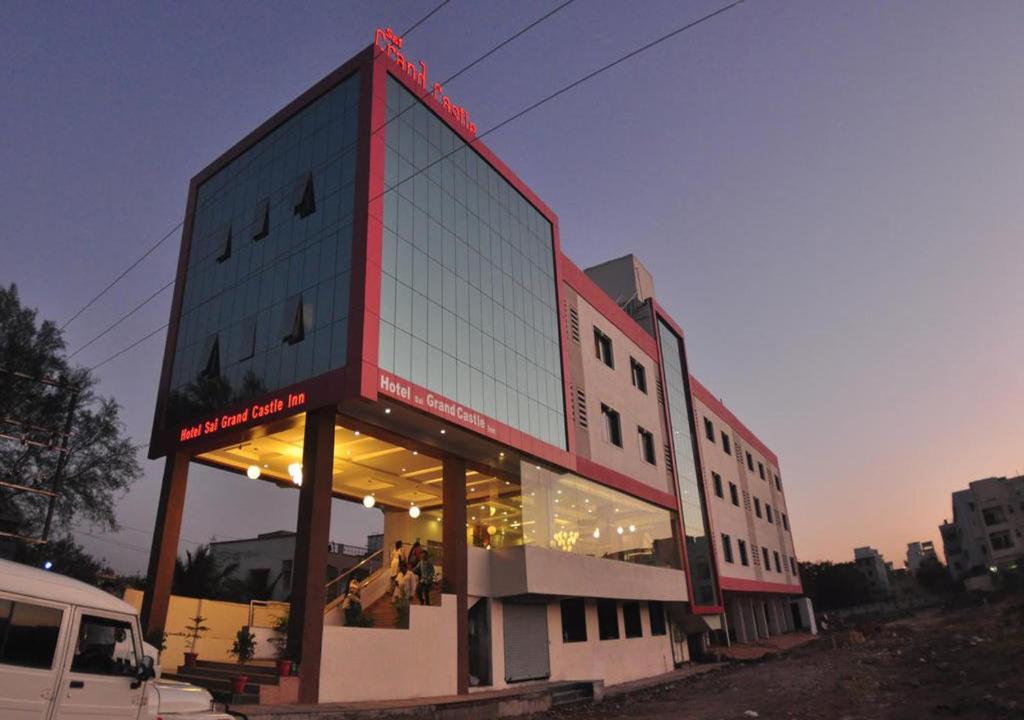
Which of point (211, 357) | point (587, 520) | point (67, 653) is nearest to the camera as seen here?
point (67, 653)

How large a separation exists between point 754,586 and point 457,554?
35.6 meters

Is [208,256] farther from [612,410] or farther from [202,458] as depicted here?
[612,410]

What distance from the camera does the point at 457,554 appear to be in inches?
912

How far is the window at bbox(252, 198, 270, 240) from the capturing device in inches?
963

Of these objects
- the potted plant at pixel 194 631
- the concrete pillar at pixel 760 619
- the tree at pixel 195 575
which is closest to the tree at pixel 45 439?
the tree at pixel 195 575

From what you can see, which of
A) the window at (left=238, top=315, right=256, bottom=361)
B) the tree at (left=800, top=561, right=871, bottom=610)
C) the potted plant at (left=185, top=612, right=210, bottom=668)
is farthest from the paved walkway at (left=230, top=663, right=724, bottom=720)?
the tree at (left=800, top=561, right=871, bottom=610)

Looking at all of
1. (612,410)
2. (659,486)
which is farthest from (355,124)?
(659,486)

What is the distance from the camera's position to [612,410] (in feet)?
113

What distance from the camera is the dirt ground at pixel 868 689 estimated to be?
15.1m

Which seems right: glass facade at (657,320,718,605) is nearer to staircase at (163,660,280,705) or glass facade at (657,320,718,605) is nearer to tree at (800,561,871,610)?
staircase at (163,660,280,705)

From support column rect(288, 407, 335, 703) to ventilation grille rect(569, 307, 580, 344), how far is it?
15407 mm

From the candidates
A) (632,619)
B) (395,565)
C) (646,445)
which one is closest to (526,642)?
(395,565)

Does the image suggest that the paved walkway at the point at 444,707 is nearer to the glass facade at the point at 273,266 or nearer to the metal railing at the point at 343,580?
the metal railing at the point at 343,580

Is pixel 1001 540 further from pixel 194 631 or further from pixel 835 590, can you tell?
pixel 194 631
